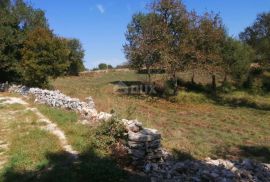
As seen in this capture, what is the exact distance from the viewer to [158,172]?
1103 cm

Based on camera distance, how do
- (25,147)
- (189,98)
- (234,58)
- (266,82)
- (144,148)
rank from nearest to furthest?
(144,148), (25,147), (189,98), (234,58), (266,82)

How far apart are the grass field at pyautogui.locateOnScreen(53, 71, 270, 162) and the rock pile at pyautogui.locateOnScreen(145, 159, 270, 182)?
8.90ft

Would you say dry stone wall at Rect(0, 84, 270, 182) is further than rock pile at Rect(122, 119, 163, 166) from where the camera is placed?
No

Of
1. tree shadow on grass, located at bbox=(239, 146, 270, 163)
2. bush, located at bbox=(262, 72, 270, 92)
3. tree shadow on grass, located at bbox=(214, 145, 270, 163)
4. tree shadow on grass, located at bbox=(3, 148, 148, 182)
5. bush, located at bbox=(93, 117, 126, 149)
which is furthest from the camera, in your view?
bush, located at bbox=(262, 72, 270, 92)

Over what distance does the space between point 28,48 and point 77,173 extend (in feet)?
75.8

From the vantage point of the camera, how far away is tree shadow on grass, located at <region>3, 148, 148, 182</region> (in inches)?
399

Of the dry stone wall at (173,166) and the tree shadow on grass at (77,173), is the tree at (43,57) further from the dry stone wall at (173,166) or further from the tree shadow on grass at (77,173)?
the tree shadow on grass at (77,173)

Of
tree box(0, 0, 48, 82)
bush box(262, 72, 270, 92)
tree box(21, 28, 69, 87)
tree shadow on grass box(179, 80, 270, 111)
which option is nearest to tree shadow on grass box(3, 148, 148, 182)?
tree box(21, 28, 69, 87)

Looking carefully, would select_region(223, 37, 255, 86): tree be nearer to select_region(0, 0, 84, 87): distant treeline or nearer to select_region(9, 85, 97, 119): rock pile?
select_region(0, 0, 84, 87): distant treeline

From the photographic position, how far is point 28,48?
3153 cm

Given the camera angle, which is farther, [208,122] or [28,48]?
[28,48]

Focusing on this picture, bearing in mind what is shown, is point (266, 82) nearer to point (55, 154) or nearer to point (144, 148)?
point (144, 148)

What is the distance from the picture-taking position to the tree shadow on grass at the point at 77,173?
10.1 m

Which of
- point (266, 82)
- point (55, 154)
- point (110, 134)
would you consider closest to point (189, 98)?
point (266, 82)
